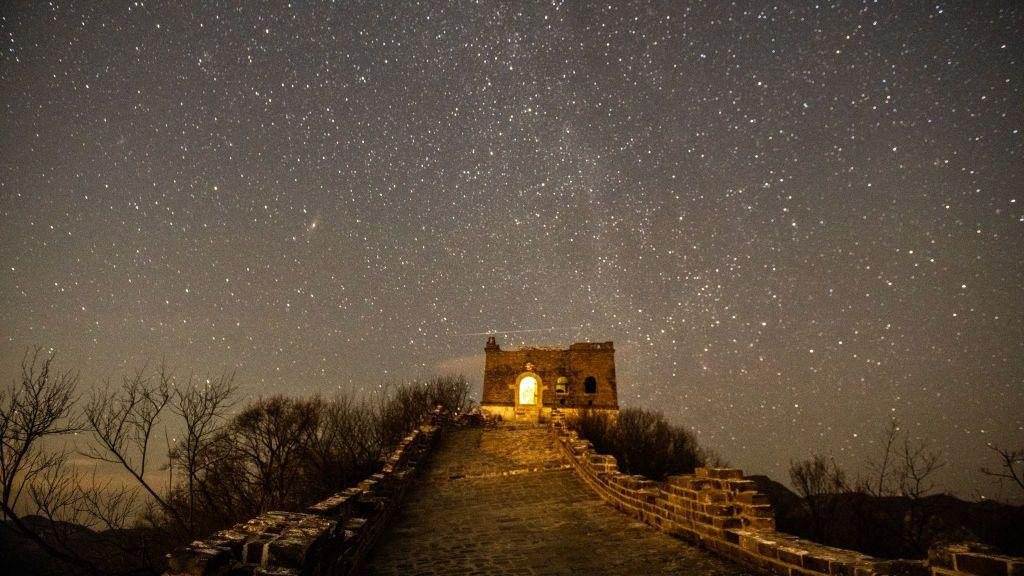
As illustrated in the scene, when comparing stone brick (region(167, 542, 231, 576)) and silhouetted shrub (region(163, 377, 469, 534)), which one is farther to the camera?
silhouetted shrub (region(163, 377, 469, 534))

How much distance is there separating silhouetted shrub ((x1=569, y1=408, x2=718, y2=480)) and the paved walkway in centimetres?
735

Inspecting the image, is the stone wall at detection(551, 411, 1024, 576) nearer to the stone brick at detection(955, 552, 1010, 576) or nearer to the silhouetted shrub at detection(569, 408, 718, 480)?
the stone brick at detection(955, 552, 1010, 576)

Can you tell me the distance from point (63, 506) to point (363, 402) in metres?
11.6

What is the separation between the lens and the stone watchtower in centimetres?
3084

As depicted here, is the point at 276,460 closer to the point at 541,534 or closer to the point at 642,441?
the point at 541,534

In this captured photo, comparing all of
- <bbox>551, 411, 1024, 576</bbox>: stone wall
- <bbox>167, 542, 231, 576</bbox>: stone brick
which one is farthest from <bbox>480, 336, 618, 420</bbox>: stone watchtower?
<bbox>167, 542, 231, 576</bbox>: stone brick

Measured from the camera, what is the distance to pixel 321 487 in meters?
16.0

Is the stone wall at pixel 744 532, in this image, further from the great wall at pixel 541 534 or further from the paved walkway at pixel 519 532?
the paved walkway at pixel 519 532

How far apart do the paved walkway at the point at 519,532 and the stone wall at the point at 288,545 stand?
2.49 feet

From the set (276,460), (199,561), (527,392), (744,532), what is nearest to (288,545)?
(199,561)

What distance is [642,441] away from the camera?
24062mm

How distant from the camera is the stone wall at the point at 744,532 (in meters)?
3.54

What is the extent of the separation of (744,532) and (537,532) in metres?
3.74

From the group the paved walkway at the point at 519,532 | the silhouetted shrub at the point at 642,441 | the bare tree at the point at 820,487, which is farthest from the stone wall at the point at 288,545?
the bare tree at the point at 820,487
